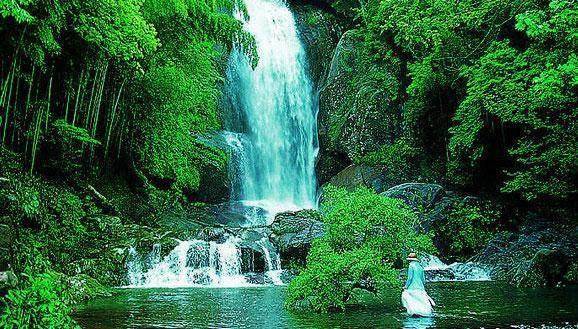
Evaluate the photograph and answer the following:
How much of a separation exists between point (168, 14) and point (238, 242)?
22.7 ft

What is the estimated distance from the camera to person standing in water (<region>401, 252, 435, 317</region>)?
8.59 meters

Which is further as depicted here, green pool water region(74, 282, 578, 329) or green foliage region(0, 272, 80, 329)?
green pool water region(74, 282, 578, 329)

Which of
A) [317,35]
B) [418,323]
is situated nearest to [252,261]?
[418,323]

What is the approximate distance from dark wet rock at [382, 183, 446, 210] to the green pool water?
23.8ft

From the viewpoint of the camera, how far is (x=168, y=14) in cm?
1519

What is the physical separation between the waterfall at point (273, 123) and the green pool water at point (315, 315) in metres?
14.3

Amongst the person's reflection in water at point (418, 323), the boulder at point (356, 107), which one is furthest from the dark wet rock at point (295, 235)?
the person's reflection in water at point (418, 323)

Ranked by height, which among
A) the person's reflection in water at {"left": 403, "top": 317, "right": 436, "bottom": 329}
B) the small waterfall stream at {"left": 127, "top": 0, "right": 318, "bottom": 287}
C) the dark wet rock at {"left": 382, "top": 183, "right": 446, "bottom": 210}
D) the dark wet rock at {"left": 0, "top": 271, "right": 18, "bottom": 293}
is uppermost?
the small waterfall stream at {"left": 127, "top": 0, "right": 318, "bottom": 287}

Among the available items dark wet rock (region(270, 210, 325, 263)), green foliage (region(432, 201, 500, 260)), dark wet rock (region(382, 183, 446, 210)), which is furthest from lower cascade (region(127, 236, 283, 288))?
green foliage (region(432, 201, 500, 260))

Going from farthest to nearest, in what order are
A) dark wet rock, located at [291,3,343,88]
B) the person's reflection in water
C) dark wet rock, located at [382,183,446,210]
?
1. dark wet rock, located at [291,3,343,88]
2. dark wet rock, located at [382,183,446,210]
3. the person's reflection in water

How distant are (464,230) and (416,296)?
11565mm

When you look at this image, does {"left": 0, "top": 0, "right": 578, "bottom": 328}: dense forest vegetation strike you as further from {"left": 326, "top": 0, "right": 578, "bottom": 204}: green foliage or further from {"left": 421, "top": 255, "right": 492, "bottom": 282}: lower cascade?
{"left": 421, "top": 255, "right": 492, "bottom": 282}: lower cascade

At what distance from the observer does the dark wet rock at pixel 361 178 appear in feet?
80.8

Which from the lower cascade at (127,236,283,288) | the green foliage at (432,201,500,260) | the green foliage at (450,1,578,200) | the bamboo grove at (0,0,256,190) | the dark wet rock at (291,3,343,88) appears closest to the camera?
the bamboo grove at (0,0,256,190)
